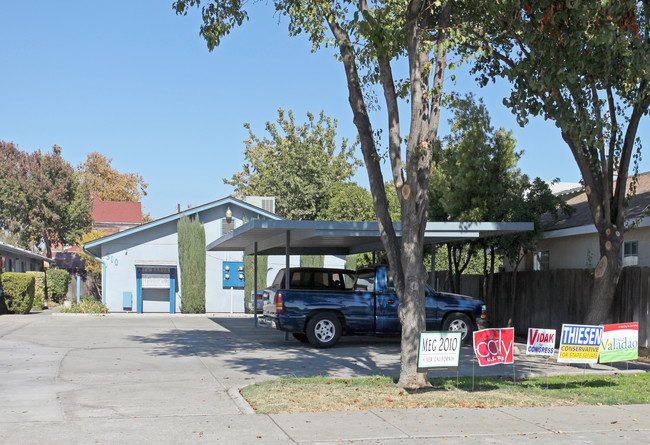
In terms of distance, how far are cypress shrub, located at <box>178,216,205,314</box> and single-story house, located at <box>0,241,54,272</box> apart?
798 cm

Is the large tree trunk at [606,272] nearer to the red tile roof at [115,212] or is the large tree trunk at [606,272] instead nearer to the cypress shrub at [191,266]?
the cypress shrub at [191,266]

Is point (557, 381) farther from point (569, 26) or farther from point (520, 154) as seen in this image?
point (520, 154)

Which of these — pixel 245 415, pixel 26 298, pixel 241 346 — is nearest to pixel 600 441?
pixel 245 415

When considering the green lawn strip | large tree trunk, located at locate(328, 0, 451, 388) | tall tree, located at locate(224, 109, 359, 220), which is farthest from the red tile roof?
large tree trunk, located at locate(328, 0, 451, 388)

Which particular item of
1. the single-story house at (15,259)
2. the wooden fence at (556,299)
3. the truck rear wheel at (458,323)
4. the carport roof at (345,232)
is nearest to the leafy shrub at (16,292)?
the single-story house at (15,259)

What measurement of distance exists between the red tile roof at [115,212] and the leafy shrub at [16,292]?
128ft

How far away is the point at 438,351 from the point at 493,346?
101 centimetres

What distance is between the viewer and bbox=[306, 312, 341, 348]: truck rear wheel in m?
16.7

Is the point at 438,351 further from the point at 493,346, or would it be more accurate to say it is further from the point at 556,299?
the point at 556,299

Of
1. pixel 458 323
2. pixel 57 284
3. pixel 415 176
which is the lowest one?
pixel 458 323

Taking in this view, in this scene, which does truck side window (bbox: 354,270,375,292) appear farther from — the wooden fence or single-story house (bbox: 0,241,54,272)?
single-story house (bbox: 0,241,54,272)

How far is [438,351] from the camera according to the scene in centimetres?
1024

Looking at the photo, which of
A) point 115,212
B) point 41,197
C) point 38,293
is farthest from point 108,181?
point 38,293

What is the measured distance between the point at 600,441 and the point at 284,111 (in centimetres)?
4050
